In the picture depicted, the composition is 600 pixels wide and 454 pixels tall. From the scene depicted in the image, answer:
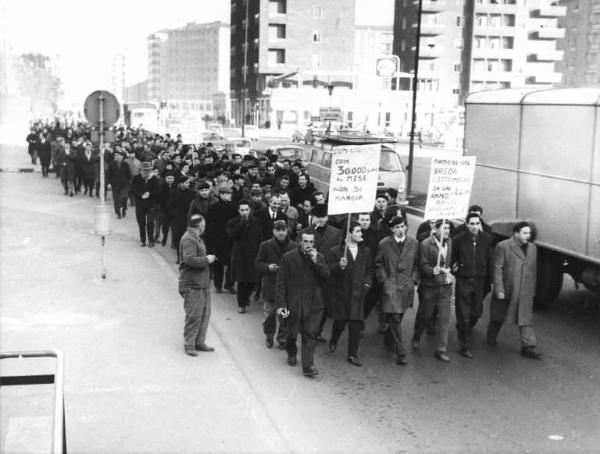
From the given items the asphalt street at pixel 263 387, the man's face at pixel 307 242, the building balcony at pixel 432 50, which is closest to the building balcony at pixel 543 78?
the building balcony at pixel 432 50

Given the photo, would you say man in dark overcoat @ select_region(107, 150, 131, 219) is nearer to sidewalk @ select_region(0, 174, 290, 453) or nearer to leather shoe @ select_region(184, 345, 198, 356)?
sidewalk @ select_region(0, 174, 290, 453)

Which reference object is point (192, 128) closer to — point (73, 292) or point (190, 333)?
point (73, 292)

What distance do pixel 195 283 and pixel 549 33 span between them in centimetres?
10412

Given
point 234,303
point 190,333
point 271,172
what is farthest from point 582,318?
point 271,172

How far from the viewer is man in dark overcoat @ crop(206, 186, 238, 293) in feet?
43.1

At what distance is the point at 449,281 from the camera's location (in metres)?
10.0

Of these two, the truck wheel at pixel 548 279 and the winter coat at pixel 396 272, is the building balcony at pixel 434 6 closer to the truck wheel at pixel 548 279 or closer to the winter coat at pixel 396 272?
the truck wheel at pixel 548 279

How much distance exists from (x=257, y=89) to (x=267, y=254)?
9179cm

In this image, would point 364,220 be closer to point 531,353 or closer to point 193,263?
point 193,263

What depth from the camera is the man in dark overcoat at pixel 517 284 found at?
33.4ft

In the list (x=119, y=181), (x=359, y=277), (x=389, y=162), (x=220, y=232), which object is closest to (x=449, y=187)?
(x=359, y=277)

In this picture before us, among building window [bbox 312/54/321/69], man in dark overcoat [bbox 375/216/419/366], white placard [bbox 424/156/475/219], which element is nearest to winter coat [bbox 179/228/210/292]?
man in dark overcoat [bbox 375/216/419/366]

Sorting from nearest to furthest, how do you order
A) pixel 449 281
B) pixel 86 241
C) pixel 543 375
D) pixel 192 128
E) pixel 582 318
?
pixel 543 375
pixel 449 281
pixel 582 318
pixel 86 241
pixel 192 128

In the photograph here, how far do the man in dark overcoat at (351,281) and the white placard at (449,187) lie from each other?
1.04m
